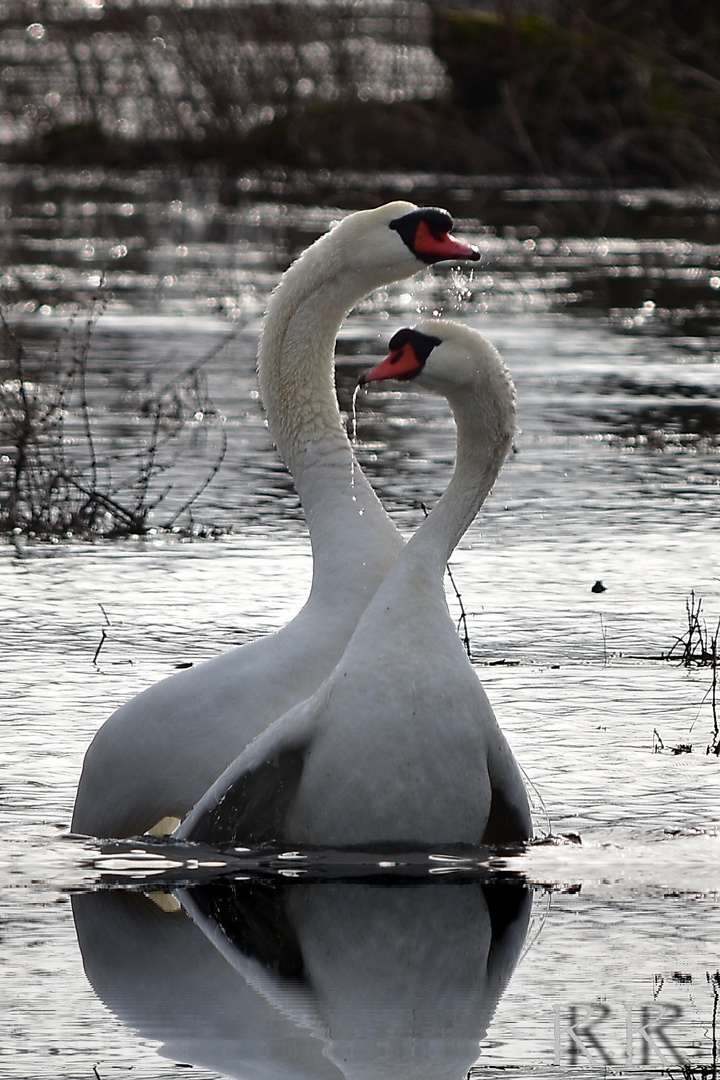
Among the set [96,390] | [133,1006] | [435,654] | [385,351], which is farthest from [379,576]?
[385,351]

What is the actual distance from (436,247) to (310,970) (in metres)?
2.60

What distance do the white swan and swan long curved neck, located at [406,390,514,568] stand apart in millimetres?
61

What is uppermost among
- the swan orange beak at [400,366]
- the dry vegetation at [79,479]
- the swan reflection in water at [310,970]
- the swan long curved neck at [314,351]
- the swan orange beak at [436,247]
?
the swan orange beak at [436,247]

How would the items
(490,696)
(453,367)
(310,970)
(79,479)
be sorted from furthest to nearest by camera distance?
1. (79,479)
2. (490,696)
3. (453,367)
4. (310,970)

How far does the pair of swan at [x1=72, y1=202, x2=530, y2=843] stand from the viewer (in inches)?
195

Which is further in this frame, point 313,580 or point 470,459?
point 313,580

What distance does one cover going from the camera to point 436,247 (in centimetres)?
614

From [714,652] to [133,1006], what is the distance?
3330 millimetres

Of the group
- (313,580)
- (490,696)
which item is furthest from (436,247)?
(490,696)

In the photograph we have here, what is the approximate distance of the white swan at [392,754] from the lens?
4.92m

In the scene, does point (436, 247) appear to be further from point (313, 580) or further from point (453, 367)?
point (313, 580)

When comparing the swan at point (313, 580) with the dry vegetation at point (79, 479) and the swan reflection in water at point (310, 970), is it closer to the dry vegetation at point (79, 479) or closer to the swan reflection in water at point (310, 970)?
the swan reflection in water at point (310, 970)

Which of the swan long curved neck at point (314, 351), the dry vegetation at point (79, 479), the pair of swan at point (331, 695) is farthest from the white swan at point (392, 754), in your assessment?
the dry vegetation at point (79, 479)

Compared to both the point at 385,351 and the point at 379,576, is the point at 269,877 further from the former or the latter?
the point at 385,351
